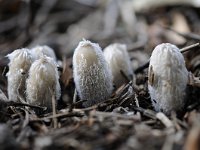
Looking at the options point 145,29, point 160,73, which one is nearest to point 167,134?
point 160,73

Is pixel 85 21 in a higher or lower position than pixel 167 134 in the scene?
higher

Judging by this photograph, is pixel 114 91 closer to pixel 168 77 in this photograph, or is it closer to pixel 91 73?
pixel 91 73

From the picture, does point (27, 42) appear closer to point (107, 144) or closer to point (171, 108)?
point (171, 108)

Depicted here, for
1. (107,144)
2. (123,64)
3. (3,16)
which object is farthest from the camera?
(3,16)

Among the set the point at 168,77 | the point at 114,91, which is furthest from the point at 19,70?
the point at 168,77

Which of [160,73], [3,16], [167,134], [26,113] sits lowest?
[167,134]

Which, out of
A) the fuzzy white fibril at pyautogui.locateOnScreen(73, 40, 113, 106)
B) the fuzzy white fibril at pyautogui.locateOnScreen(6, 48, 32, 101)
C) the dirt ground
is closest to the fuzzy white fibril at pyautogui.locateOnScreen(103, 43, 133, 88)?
the dirt ground

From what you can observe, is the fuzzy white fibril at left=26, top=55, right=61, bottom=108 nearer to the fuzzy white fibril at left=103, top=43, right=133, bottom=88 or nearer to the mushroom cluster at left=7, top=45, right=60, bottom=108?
the mushroom cluster at left=7, top=45, right=60, bottom=108
